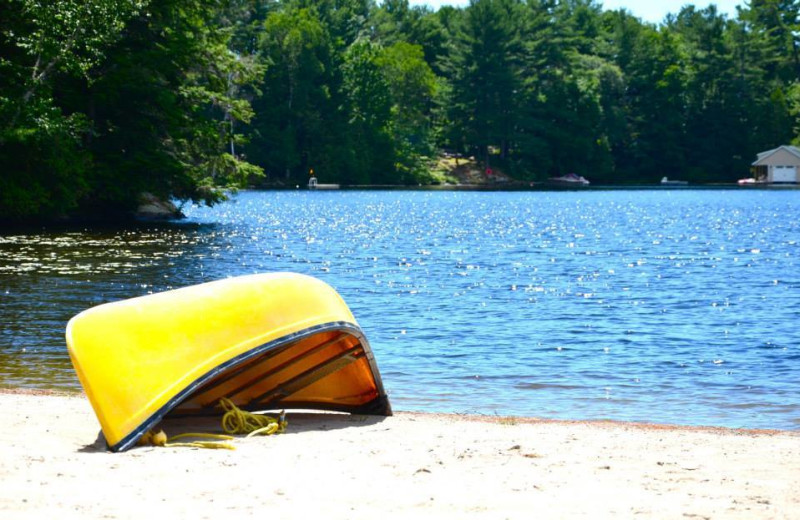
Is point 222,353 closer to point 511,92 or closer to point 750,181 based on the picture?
point 511,92

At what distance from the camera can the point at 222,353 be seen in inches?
338

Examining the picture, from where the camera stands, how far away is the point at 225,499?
659 cm

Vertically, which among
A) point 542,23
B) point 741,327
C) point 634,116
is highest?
point 542,23

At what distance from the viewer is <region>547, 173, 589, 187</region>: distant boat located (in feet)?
365

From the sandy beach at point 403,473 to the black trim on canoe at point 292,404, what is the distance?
0.19m

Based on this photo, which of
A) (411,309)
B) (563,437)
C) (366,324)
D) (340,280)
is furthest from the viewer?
(340,280)

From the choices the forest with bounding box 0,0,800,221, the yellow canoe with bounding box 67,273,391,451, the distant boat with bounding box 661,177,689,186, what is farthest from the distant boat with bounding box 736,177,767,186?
the yellow canoe with bounding box 67,273,391,451

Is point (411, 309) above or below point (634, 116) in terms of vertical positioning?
below

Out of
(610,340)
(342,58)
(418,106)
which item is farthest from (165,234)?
(418,106)

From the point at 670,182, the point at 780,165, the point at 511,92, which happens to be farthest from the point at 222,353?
the point at 670,182

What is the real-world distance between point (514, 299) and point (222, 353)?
570 inches

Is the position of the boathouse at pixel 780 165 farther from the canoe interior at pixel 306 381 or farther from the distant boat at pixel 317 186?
the canoe interior at pixel 306 381

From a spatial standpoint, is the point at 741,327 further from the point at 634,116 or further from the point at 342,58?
the point at 634,116

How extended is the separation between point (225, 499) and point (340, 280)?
1931 centimetres
